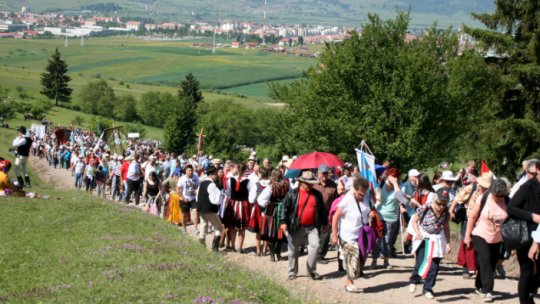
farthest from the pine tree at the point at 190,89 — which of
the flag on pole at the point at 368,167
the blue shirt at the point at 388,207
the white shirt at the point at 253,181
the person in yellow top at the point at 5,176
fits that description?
the blue shirt at the point at 388,207

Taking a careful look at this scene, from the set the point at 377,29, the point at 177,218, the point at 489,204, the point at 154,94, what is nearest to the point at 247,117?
the point at 154,94

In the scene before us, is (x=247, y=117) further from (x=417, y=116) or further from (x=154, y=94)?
(x=417, y=116)

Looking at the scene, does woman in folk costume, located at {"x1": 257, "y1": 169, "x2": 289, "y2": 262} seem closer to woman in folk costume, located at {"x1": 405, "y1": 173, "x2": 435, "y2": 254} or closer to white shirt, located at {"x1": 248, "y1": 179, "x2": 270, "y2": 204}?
white shirt, located at {"x1": 248, "y1": 179, "x2": 270, "y2": 204}

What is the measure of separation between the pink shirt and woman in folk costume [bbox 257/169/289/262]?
4.61m

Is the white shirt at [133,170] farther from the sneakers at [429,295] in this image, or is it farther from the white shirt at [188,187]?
the sneakers at [429,295]

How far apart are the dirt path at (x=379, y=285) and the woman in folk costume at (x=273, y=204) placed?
0.58 m

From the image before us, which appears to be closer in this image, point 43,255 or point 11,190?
point 43,255

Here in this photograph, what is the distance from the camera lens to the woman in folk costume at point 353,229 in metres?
13.0

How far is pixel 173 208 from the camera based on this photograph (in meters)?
22.4

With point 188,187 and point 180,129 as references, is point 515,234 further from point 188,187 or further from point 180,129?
point 180,129

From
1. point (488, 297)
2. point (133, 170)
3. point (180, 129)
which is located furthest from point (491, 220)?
point (180, 129)

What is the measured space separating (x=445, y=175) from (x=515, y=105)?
3029cm

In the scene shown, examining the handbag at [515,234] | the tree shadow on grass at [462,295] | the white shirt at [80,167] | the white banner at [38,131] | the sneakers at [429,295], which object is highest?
the handbag at [515,234]

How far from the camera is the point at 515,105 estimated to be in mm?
42625
